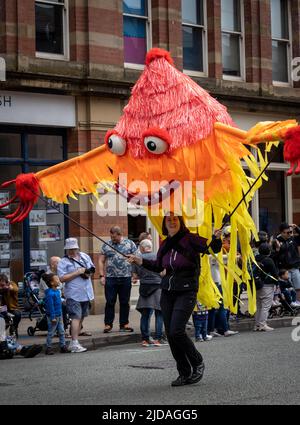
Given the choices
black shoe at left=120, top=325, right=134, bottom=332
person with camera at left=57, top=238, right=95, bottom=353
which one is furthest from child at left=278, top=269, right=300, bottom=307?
person with camera at left=57, top=238, right=95, bottom=353

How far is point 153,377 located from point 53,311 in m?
3.86

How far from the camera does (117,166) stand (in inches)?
389

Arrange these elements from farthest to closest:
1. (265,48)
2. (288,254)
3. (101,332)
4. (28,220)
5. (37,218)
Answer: (265,48)
(37,218)
(28,220)
(288,254)
(101,332)

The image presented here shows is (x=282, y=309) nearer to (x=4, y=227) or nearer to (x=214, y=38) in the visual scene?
(x=4, y=227)

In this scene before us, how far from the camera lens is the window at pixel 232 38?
2267 centimetres

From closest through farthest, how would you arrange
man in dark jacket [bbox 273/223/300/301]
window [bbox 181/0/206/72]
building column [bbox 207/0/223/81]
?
man in dark jacket [bbox 273/223/300/301] < window [bbox 181/0/206/72] < building column [bbox 207/0/223/81]

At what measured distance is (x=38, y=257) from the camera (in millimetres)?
18953

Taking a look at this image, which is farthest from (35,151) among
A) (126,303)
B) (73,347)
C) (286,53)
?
(286,53)

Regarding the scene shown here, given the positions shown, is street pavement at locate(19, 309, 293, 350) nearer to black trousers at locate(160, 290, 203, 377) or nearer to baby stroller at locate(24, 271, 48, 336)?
baby stroller at locate(24, 271, 48, 336)

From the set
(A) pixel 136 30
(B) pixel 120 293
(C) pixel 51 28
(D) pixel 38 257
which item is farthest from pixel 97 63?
(B) pixel 120 293

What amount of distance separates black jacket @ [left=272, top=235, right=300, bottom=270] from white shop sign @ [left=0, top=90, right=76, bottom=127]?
190 inches

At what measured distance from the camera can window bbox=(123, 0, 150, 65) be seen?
2050 cm

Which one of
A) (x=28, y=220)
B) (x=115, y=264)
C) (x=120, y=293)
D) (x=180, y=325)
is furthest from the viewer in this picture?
(x=28, y=220)
